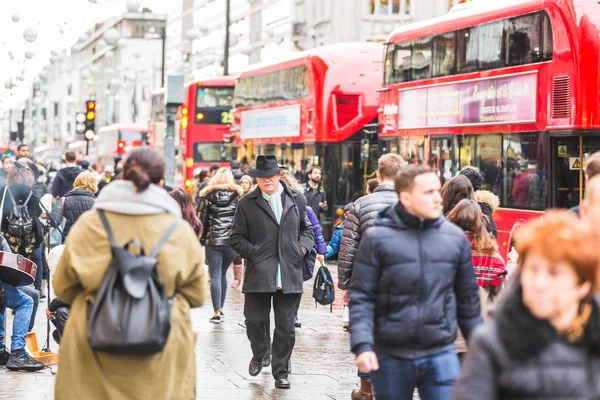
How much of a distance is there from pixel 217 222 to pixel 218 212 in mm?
127

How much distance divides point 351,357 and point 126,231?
6.47 metres

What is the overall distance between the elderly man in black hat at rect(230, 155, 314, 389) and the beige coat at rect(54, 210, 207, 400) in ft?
14.4

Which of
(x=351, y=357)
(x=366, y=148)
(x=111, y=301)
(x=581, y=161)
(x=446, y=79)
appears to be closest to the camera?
(x=111, y=301)

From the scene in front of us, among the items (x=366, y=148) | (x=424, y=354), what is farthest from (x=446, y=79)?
(x=424, y=354)

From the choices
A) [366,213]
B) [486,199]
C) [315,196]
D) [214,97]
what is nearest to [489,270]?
[366,213]

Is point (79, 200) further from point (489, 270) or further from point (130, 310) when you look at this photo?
point (130, 310)

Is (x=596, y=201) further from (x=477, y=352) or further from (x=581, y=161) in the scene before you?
(x=581, y=161)

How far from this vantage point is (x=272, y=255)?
998 centimetres

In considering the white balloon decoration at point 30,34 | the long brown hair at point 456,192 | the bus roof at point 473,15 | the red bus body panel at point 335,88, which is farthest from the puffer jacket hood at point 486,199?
the white balloon decoration at point 30,34

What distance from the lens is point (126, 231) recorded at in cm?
541

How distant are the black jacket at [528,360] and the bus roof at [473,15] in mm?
12408

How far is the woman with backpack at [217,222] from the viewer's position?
13.8 m

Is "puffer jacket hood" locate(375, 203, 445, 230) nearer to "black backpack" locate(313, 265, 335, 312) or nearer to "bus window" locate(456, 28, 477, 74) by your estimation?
"black backpack" locate(313, 265, 335, 312)

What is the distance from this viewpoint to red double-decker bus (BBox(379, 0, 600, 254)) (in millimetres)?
14984
